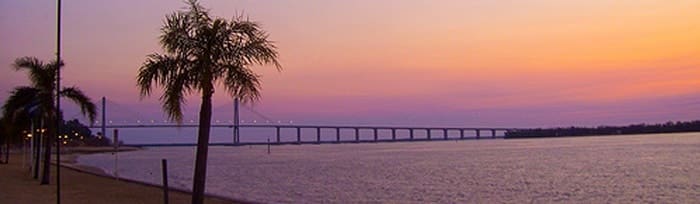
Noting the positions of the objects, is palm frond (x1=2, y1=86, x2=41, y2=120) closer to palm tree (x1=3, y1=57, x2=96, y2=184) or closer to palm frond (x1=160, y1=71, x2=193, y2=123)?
palm tree (x1=3, y1=57, x2=96, y2=184)

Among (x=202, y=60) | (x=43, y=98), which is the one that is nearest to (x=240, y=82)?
(x=202, y=60)

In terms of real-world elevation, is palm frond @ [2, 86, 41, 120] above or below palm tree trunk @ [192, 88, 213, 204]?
above

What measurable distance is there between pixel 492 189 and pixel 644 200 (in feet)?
27.1

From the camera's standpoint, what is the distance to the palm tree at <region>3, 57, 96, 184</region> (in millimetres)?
27078

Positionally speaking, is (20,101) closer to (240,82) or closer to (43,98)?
(43,98)

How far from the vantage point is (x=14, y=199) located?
72.8 feet

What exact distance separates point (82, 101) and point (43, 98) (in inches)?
54.5

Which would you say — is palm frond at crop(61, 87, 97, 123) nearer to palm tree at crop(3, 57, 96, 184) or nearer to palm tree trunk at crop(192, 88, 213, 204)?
palm tree at crop(3, 57, 96, 184)

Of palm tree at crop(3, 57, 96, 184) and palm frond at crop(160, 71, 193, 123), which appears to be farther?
palm tree at crop(3, 57, 96, 184)

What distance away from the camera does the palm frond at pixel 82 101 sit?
2808 cm

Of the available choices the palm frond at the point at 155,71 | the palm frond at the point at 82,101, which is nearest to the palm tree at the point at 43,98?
the palm frond at the point at 82,101

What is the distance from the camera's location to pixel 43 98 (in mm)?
27406

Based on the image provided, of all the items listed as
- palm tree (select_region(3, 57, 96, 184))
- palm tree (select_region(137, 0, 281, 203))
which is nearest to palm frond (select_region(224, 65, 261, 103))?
palm tree (select_region(137, 0, 281, 203))

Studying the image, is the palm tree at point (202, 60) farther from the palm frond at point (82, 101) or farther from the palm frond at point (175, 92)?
the palm frond at point (82, 101)
